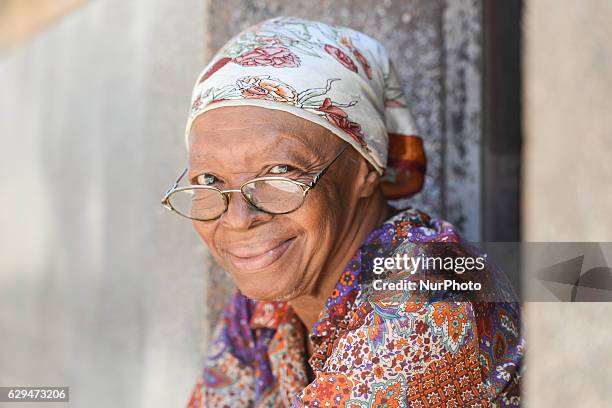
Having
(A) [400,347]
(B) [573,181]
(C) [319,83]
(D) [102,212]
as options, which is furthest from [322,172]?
(D) [102,212]

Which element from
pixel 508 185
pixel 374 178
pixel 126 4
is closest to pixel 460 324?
pixel 374 178

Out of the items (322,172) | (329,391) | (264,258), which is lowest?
(329,391)

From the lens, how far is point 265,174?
1.93 metres

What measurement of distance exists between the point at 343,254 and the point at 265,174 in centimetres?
36

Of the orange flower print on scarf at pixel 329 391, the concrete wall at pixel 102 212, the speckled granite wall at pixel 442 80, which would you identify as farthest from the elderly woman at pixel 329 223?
the concrete wall at pixel 102 212

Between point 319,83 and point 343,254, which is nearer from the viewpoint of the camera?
point 319,83

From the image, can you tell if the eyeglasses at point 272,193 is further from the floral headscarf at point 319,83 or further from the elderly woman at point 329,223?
the floral headscarf at point 319,83

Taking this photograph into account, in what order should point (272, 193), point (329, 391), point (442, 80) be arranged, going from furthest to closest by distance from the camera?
point (442, 80) → point (272, 193) → point (329, 391)

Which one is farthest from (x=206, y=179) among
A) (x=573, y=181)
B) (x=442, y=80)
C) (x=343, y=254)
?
(x=442, y=80)

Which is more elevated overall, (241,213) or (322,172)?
(322,172)

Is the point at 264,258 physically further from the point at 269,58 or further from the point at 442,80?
the point at 442,80

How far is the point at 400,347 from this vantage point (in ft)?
5.56

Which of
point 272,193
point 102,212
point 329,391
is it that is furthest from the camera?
point 102,212

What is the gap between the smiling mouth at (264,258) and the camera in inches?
77.1
